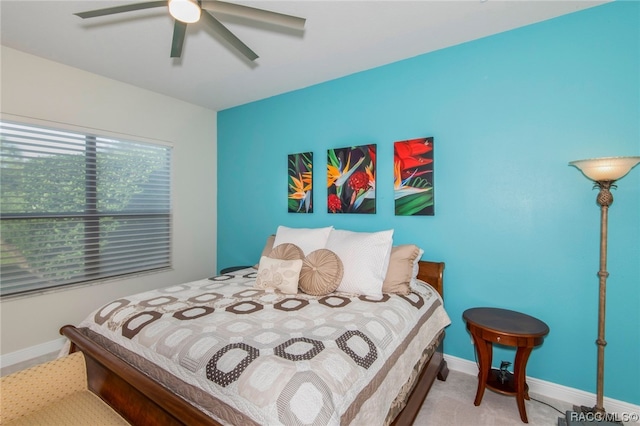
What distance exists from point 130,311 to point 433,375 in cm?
205

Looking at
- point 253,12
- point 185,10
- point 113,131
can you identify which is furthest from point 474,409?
point 113,131

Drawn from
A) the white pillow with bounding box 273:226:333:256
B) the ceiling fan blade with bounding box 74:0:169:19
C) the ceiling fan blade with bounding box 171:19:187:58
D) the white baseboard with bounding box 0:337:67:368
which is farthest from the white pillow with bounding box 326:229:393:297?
the white baseboard with bounding box 0:337:67:368

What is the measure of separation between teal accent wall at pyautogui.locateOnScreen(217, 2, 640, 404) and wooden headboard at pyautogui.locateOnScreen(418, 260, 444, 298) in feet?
0.35

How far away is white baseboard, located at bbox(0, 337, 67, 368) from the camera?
253 centimetres

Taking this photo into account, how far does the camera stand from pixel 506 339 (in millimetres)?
1771

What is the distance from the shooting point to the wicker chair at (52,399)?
1230mm

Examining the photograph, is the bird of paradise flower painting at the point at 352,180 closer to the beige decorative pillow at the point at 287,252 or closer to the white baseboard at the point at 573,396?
the beige decorative pillow at the point at 287,252

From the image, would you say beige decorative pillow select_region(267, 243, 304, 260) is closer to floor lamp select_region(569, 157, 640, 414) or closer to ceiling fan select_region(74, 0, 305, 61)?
ceiling fan select_region(74, 0, 305, 61)

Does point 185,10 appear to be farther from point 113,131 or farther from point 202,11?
point 113,131

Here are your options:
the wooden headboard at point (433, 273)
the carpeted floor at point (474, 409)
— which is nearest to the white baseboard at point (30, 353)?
the carpeted floor at point (474, 409)

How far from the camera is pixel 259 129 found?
145 inches

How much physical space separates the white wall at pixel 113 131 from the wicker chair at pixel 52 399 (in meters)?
1.81

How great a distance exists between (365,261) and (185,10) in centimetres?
188

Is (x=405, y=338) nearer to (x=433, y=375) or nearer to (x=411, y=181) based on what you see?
(x=433, y=375)
